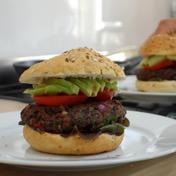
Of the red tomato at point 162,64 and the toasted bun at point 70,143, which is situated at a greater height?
the toasted bun at point 70,143

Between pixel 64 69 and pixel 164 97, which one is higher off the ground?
pixel 64 69

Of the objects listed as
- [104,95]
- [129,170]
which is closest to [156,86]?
[104,95]

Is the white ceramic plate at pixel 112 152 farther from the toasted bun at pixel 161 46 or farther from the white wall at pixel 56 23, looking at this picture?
the white wall at pixel 56 23

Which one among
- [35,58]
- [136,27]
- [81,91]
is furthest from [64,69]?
[136,27]

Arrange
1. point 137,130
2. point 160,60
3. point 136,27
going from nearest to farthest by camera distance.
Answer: point 137,130
point 160,60
point 136,27

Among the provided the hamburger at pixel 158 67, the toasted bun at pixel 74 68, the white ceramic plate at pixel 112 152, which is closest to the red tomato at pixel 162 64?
the hamburger at pixel 158 67

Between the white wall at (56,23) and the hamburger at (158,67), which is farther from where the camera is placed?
the white wall at (56,23)

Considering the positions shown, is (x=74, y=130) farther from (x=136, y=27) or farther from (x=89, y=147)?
(x=136, y=27)
